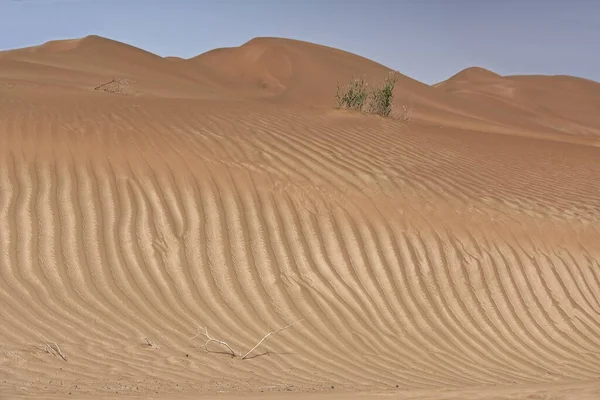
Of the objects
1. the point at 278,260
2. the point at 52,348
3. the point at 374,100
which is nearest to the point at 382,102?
the point at 374,100

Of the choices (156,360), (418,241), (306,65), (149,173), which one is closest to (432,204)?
(418,241)

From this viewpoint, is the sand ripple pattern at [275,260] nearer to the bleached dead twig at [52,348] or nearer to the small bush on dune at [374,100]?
the bleached dead twig at [52,348]

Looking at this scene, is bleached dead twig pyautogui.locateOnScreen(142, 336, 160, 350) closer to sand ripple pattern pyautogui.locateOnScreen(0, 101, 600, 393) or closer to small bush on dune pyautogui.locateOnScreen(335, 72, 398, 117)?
sand ripple pattern pyautogui.locateOnScreen(0, 101, 600, 393)

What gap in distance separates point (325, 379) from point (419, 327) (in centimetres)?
177

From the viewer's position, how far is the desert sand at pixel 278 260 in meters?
5.97

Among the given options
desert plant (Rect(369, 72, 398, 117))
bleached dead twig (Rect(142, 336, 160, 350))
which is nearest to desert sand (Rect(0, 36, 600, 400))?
bleached dead twig (Rect(142, 336, 160, 350))

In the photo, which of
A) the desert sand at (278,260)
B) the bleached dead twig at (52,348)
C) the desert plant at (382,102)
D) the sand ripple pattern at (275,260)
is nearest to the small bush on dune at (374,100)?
the desert plant at (382,102)

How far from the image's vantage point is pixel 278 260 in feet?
26.9

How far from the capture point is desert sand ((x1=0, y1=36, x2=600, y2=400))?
19.6 ft

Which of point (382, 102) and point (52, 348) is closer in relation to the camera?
point (52, 348)

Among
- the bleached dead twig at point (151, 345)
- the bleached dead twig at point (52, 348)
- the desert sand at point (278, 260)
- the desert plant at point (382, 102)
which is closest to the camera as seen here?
the bleached dead twig at point (52, 348)

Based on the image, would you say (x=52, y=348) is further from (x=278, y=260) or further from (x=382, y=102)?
(x=382, y=102)

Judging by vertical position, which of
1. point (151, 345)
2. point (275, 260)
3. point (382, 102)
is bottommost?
point (151, 345)

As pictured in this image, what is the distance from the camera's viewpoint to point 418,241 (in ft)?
29.7
